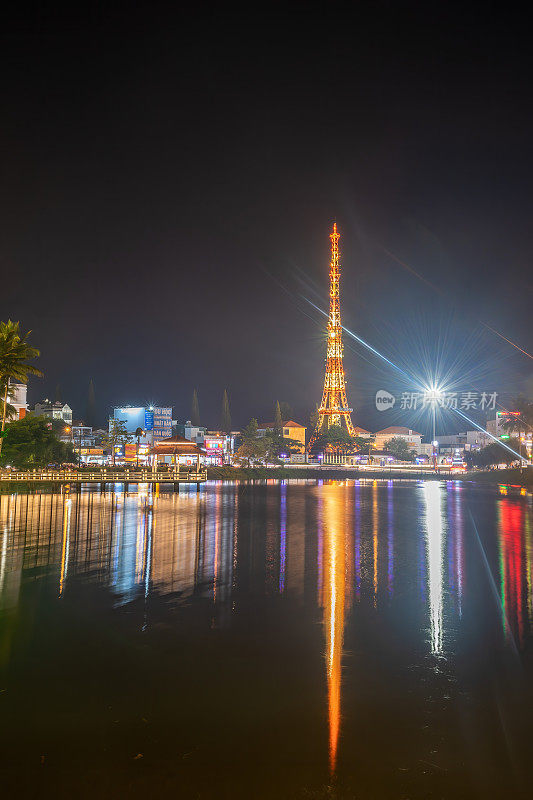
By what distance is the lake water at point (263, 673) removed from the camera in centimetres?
656

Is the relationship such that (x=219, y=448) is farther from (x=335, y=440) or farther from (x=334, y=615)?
(x=334, y=615)

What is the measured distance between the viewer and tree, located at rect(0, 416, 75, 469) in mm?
58781

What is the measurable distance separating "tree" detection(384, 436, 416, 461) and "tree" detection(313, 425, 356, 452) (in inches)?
1031

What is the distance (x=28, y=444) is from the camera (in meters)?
59.8

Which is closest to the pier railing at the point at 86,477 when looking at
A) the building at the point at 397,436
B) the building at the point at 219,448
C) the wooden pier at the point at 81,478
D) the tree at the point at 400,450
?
the wooden pier at the point at 81,478

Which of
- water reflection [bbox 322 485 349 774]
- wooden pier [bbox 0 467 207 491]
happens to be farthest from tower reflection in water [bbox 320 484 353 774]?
wooden pier [bbox 0 467 207 491]

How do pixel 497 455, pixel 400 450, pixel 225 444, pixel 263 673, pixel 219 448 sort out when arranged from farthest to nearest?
pixel 400 450, pixel 225 444, pixel 219 448, pixel 497 455, pixel 263 673

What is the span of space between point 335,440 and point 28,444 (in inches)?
3565

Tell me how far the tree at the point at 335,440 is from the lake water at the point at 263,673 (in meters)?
118

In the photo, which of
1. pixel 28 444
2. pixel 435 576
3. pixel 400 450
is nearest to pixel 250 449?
pixel 28 444

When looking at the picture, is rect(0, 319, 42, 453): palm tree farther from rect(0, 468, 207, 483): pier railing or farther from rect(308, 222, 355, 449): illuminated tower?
rect(308, 222, 355, 449): illuminated tower

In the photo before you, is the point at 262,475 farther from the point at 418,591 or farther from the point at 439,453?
the point at 439,453

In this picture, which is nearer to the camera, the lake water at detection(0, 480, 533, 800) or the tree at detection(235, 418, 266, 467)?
the lake water at detection(0, 480, 533, 800)

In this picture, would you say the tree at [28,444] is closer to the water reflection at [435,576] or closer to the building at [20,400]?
the water reflection at [435,576]
